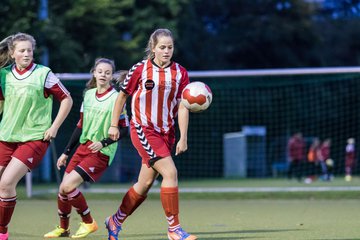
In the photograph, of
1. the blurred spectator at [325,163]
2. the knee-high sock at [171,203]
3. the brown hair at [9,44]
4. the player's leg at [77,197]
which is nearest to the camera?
the knee-high sock at [171,203]

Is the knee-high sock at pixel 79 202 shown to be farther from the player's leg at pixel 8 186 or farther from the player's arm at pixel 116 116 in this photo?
the player's arm at pixel 116 116

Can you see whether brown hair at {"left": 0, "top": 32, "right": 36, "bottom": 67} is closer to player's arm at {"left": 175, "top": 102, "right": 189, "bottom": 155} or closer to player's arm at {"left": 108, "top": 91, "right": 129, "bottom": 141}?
player's arm at {"left": 108, "top": 91, "right": 129, "bottom": 141}

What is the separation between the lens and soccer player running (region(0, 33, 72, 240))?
8367 millimetres

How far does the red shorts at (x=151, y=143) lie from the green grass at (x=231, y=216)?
128cm

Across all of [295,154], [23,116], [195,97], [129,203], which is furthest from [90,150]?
[295,154]

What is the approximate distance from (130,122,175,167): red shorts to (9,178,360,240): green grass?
1.28 m

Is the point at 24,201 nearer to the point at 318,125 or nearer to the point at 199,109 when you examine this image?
the point at 199,109

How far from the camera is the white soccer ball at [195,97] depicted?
8.16 meters

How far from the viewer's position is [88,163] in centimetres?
941

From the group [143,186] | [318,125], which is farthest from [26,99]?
[318,125]

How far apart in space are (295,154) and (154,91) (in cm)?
1872

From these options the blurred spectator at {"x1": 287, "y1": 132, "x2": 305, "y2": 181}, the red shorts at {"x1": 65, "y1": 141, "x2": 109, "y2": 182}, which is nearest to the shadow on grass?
the red shorts at {"x1": 65, "y1": 141, "x2": 109, "y2": 182}

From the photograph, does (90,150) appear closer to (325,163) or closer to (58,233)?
(58,233)

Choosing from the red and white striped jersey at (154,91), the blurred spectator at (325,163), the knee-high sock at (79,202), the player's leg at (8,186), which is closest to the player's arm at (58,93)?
the player's leg at (8,186)
